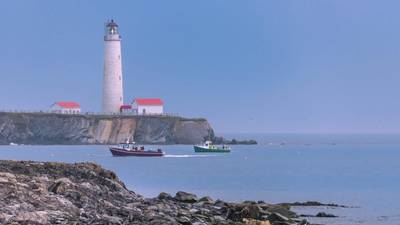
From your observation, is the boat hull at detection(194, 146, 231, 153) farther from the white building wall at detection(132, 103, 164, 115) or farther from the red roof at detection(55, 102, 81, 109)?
the red roof at detection(55, 102, 81, 109)

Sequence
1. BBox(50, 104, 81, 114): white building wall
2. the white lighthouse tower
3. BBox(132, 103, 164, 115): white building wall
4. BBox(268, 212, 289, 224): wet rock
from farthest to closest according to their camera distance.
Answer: BBox(50, 104, 81, 114): white building wall → BBox(132, 103, 164, 115): white building wall → the white lighthouse tower → BBox(268, 212, 289, 224): wet rock

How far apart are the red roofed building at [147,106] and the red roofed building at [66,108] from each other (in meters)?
8.59

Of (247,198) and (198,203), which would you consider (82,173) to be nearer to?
(198,203)

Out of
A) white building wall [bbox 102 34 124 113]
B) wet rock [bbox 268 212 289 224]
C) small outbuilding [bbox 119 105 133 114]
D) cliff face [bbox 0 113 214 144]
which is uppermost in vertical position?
white building wall [bbox 102 34 124 113]

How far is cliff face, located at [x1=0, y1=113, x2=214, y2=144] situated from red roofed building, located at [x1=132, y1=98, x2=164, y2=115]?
9.11ft

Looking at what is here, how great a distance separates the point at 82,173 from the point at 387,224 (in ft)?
40.1

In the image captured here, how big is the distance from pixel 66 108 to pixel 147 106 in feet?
38.8

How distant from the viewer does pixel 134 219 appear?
26.5m

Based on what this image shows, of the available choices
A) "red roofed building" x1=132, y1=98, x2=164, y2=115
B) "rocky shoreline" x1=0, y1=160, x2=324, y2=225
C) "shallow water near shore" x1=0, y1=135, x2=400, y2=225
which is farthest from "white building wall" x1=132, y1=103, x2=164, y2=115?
"rocky shoreline" x1=0, y1=160, x2=324, y2=225

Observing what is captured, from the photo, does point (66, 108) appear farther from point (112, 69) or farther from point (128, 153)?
point (128, 153)

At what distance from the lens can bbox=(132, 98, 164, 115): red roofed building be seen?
418 ft

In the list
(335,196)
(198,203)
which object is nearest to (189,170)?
(335,196)

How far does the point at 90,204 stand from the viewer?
1094 inches

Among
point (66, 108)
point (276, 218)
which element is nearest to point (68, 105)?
point (66, 108)
